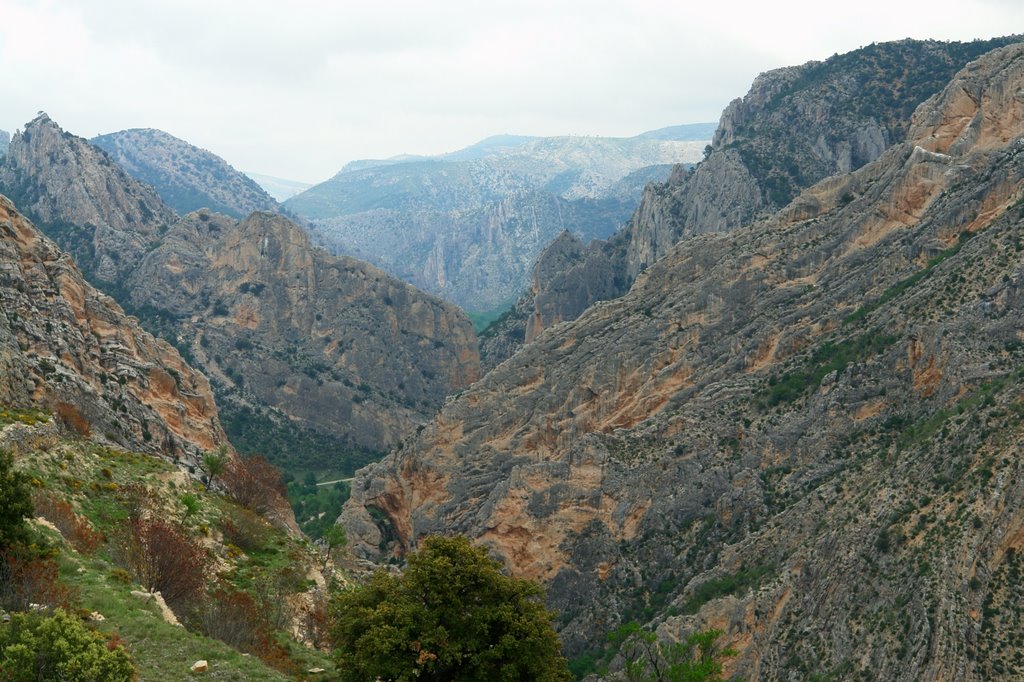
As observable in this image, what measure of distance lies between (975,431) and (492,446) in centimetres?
4491

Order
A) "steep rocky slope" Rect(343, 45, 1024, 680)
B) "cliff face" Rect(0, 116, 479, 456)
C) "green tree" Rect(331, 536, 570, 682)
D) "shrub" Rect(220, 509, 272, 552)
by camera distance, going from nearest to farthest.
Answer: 1. "green tree" Rect(331, 536, 570, 682)
2. "shrub" Rect(220, 509, 272, 552)
3. "steep rocky slope" Rect(343, 45, 1024, 680)
4. "cliff face" Rect(0, 116, 479, 456)

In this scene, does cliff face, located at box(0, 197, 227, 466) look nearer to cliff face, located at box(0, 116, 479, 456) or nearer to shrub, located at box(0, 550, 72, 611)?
shrub, located at box(0, 550, 72, 611)

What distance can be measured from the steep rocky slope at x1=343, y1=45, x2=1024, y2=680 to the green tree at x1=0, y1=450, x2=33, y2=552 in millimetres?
32273

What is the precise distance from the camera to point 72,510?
36875mm

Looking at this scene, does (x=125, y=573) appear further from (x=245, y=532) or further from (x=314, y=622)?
(x=245, y=532)

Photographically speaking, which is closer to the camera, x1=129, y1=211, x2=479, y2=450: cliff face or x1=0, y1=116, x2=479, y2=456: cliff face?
x1=0, y1=116, x2=479, y2=456: cliff face

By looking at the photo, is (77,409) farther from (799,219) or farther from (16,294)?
(799,219)

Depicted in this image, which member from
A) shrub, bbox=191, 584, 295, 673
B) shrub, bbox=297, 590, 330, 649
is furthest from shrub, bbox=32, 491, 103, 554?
shrub, bbox=297, 590, 330, 649

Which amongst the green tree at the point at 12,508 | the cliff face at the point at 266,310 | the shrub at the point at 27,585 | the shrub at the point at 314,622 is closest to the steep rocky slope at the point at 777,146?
the cliff face at the point at 266,310

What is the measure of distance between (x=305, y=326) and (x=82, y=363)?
10527cm

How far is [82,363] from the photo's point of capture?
56.9 meters

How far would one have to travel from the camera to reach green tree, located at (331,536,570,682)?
3033 cm

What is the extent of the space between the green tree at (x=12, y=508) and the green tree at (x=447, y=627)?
973cm

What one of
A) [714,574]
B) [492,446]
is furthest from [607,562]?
[492,446]
